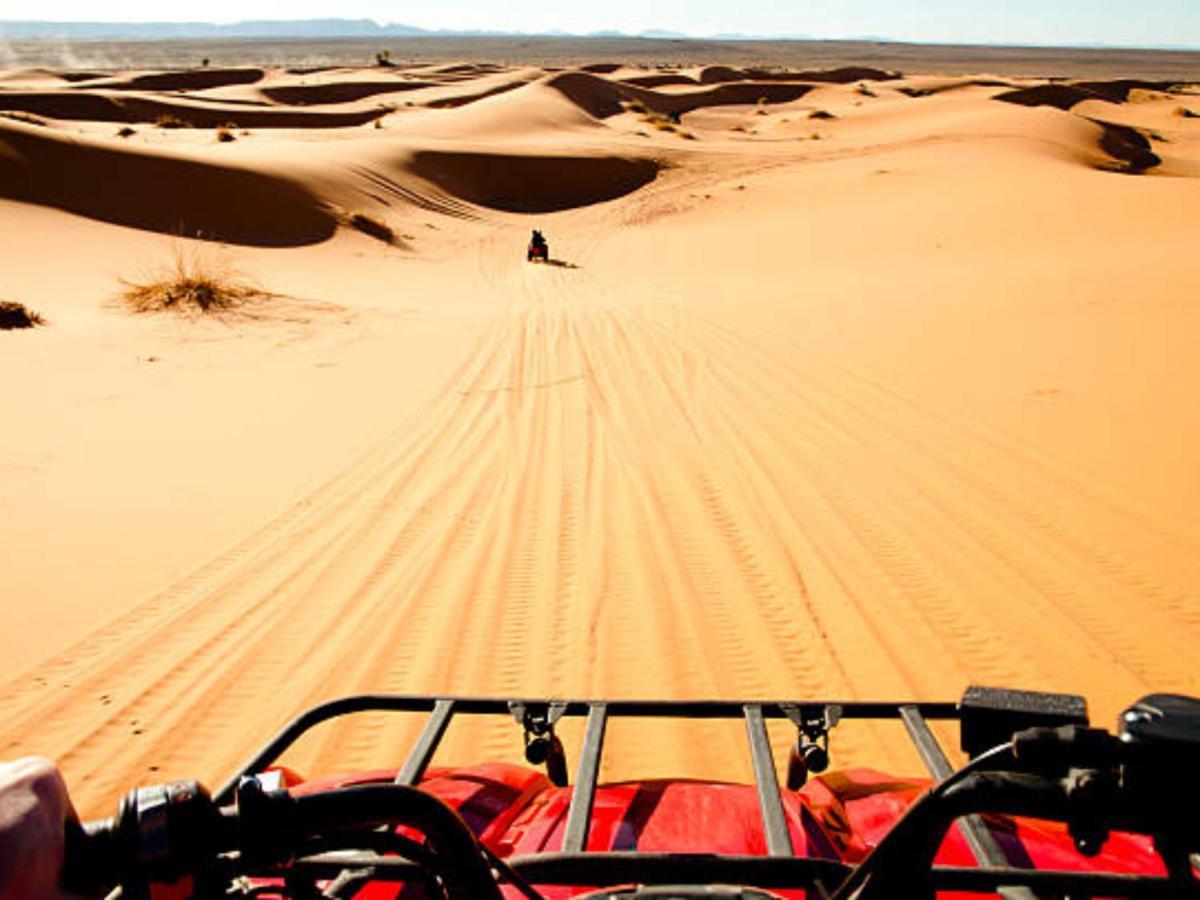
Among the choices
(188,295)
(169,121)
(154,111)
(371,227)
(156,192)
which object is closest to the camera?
(188,295)

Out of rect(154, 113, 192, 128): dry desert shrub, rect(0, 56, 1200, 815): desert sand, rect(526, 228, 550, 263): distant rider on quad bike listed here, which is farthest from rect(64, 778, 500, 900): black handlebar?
rect(154, 113, 192, 128): dry desert shrub

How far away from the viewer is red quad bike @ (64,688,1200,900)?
1.43 m

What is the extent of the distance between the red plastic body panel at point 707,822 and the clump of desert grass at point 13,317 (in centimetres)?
1194

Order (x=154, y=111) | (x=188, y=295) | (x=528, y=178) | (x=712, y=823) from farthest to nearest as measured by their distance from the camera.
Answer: (x=154, y=111)
(x=528, y=178)
(x=188, y=295)
(x=712, y=823)

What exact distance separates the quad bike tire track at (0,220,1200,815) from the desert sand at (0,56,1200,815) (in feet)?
0.08

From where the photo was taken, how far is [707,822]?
2.59 meters

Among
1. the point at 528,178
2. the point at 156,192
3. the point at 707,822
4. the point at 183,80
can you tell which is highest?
the point at 183,80

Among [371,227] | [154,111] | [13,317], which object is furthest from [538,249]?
[154,111]

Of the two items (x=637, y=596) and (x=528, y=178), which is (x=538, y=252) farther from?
(x=637, y=596)

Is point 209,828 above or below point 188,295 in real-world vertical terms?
above

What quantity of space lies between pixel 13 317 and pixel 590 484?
8.80 meters

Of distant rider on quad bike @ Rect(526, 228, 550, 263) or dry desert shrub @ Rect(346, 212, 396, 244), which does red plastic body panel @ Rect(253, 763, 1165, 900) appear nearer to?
distant rider on quad bike @ Rect(526, 228, 550, 263)

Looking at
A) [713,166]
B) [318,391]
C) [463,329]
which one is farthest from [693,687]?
[713,166]

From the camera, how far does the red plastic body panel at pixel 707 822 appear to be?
2.37 meters
